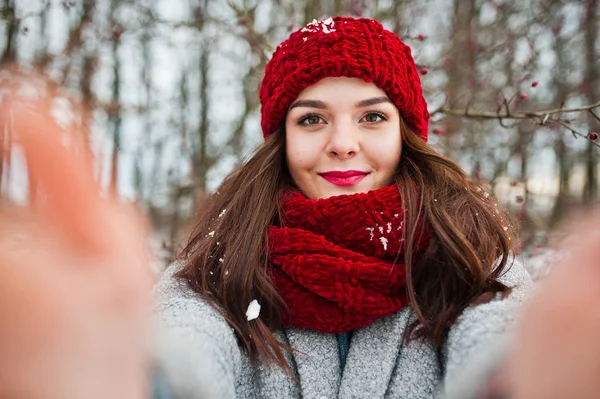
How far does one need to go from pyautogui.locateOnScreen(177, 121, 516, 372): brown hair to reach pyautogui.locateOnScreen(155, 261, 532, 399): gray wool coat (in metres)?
0.05

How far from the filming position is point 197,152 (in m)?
4.23

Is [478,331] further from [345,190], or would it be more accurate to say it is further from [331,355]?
[345,190]

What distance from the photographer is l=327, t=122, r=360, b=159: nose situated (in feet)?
5.10

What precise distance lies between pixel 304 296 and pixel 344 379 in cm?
24

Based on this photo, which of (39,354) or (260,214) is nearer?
(39,354)

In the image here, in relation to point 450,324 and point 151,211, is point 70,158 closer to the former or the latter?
point 450,324

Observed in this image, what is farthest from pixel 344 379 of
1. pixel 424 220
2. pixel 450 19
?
pixel 450 19

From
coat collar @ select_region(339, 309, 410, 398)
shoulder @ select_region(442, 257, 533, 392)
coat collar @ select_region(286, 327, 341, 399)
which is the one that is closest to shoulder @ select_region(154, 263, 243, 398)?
coat collar @ select_region(286, 327, 341, 399)

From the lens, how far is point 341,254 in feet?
4.57

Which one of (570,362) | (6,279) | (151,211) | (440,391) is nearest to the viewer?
(6,279)

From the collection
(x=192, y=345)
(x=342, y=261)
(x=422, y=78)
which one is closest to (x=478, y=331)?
(x=342, y=261)

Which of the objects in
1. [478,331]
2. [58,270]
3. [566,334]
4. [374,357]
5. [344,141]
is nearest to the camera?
[58,270]

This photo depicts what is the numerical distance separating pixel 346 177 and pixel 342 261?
0.33m

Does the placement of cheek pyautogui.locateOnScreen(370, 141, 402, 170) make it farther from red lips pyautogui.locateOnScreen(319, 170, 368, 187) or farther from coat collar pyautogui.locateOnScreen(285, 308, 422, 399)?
coat collar pyautogui.locateOnScreen(285, 308, 422, 399)
